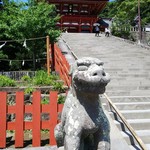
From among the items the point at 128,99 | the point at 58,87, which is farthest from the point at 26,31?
the point at 128,99

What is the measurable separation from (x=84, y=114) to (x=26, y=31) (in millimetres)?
9013

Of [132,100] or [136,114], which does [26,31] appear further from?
[136,114]

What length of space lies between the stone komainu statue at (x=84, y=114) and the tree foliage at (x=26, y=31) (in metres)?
8.47

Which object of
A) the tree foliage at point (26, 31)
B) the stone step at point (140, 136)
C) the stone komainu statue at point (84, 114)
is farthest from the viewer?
the tree foliage at point (26, 31)

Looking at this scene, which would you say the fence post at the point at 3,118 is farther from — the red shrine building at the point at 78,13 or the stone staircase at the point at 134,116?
the red shrine building at the point at 78,13

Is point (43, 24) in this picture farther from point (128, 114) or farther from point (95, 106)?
point (95, 106)

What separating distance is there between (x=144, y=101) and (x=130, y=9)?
24278 millimetres

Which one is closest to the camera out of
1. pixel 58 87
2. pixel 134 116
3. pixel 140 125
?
pixel 140 125

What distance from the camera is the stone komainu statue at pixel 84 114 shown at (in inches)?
100

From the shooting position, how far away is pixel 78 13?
31266 mm

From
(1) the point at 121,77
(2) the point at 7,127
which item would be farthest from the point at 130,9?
(2) the point at 7,127

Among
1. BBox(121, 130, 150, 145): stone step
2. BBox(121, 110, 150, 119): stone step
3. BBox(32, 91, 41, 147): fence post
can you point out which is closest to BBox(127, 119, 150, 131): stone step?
BBox(121, 130, 150, 145): stone step

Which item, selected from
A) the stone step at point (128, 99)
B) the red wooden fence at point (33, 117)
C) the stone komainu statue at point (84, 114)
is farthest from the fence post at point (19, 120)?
the stone komainu statue at point (84, 114)

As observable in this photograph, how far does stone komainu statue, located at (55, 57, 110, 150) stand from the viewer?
100 inches
